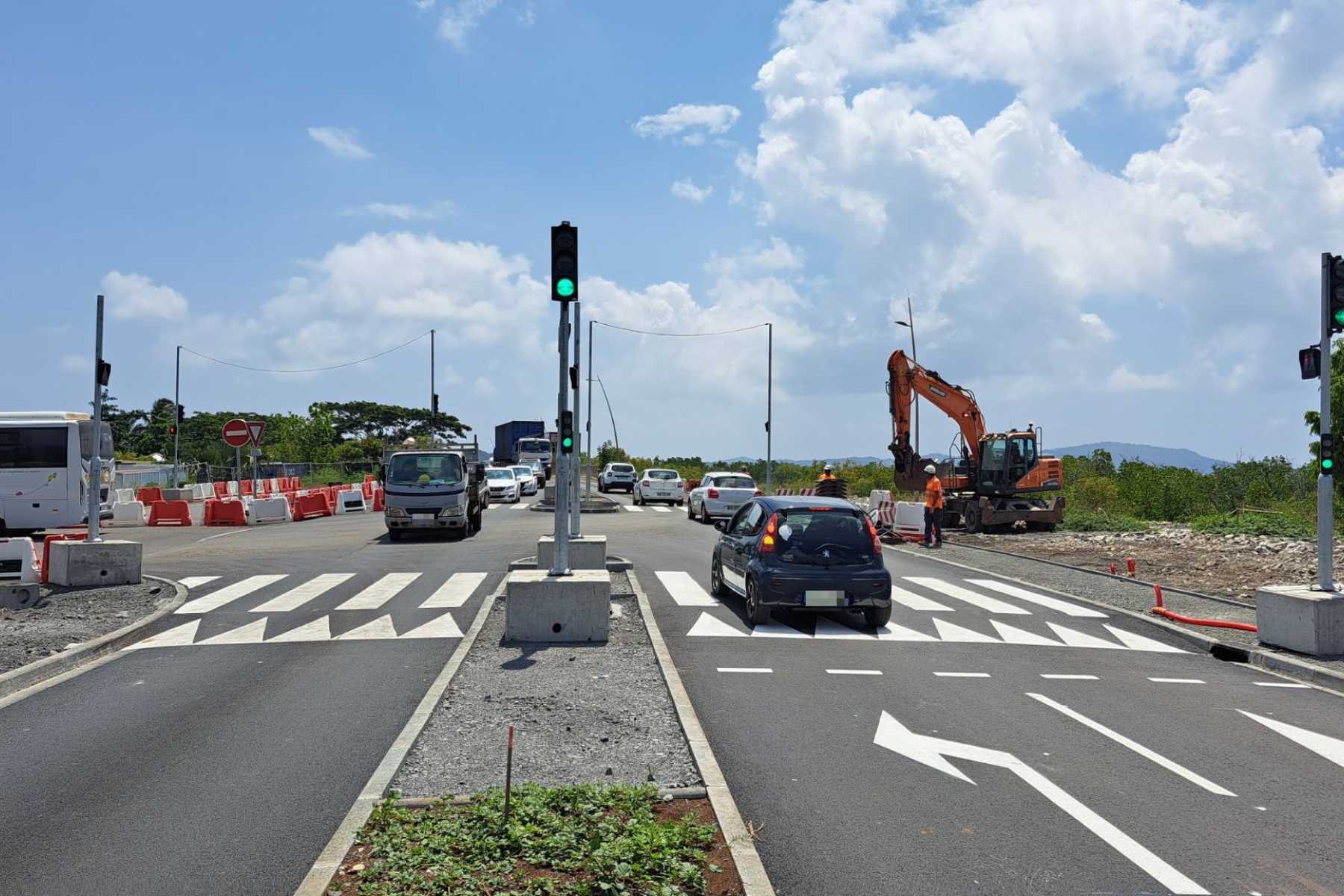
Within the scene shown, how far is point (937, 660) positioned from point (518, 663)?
411cm

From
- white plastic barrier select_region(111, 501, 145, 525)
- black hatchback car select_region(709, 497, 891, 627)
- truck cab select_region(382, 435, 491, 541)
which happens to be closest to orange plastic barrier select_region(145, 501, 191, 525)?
white plastic barrier select_region(111, 501, 145, 525)

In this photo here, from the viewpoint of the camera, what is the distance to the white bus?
23.0m

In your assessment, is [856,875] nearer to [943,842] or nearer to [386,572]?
[943,842]

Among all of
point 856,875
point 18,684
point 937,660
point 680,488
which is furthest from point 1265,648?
point 680,488

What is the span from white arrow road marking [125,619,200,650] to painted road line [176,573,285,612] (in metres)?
Result: 1.29

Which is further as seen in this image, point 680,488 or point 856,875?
point 680,488

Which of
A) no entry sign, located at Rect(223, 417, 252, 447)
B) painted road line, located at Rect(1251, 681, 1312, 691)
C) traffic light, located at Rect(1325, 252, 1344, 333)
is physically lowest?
painted road line, located at Rect(1251, 681, 1312, 691)

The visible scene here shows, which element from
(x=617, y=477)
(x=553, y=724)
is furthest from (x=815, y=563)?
(x=617, y=477)

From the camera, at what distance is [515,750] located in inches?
267

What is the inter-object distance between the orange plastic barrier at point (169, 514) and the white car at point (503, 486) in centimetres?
1585

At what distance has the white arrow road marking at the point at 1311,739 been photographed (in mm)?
7172

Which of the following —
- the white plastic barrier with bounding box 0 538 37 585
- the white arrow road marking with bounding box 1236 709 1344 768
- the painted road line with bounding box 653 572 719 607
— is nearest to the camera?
the white arrow road marking with bounding box 1236 709 1344 768

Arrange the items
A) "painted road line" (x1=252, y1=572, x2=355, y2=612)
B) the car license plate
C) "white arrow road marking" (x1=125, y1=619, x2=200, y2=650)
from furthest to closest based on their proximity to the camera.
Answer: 1. "painted road line" (x1=252, y1=572, x2=355, y2=612)
2. the car license plate
3. "white arrow road marking" (x1=125, y1=619, x2=200, y2=650)

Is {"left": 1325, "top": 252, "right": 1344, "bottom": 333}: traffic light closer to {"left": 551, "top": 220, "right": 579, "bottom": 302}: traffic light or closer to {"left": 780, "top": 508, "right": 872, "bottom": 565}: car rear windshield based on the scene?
{"left": 780, "top": 508, "right": 872, "bottom": 565}: car rear windshield
